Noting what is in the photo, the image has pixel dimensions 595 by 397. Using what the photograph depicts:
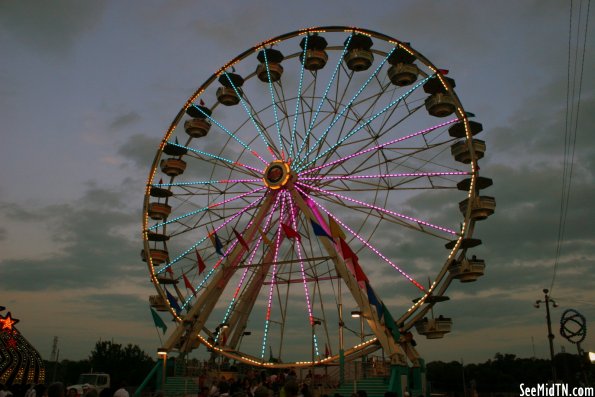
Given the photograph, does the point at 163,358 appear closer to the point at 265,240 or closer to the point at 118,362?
the point at 265,240

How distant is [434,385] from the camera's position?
63469 mm

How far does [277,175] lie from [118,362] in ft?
150

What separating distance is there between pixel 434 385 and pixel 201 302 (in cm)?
4779

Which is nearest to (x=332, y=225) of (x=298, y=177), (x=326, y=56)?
(x=298, y=177)

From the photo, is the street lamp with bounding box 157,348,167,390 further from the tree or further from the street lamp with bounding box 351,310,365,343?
the tree

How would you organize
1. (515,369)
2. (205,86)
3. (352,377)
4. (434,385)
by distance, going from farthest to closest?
1. (515,369)
2. (434,385)
3. (205,86)
4. (352,377)

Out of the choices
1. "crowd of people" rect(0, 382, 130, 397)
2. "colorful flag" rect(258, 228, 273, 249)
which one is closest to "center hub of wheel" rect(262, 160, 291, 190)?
"colorful flag" rect(258, 228, 273, 249)

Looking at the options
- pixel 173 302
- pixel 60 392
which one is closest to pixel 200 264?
pixel 173 302

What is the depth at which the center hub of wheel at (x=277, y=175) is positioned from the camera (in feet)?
73.9

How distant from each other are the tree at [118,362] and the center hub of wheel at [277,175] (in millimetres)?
42414

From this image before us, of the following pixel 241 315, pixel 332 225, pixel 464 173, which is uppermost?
pixel 464 173

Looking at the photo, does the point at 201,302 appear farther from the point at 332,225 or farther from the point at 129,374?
the point at 129,374

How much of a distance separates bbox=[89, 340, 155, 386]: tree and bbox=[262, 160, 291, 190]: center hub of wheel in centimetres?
4241

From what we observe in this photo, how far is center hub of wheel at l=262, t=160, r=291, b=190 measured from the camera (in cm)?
2252
